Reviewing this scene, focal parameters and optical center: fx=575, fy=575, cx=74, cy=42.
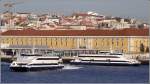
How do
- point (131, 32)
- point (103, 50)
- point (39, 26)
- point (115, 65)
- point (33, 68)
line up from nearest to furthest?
1. point (33, 68)
2. point (115, 65)
3. point (103, 50)
4. point (131, 32)
5. point (39, 26)

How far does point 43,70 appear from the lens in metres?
8.26

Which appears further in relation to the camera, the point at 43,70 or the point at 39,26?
the point at 39,26

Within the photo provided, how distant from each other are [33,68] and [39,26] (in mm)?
6701

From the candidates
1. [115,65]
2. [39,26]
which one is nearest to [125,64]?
[115,65]

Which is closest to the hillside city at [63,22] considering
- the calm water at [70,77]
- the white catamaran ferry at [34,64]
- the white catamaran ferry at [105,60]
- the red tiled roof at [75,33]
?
the red tiled roof at [75,33]

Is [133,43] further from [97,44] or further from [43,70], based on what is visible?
[43,70]

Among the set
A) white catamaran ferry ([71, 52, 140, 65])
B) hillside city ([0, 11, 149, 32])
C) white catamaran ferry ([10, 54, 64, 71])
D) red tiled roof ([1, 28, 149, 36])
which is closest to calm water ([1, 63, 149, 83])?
white catamaran ferry ([10, 54, 64, 71])

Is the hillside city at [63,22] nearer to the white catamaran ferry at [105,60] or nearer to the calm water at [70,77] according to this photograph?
the white catamaran ferry at [105,60]

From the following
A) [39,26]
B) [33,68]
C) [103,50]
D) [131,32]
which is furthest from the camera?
[39,26]

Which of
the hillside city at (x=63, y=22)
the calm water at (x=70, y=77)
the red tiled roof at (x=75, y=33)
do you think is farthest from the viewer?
the hillside city at (x=63, y=22)

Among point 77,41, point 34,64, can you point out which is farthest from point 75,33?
point 34,64

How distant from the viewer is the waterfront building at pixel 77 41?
12.5 meters

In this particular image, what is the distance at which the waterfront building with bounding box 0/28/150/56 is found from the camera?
1246 cm

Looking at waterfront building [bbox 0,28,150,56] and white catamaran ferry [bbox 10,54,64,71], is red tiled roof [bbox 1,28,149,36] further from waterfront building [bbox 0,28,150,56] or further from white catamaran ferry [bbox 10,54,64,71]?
white catamaran ferry [bbox 10,54,64,71]
